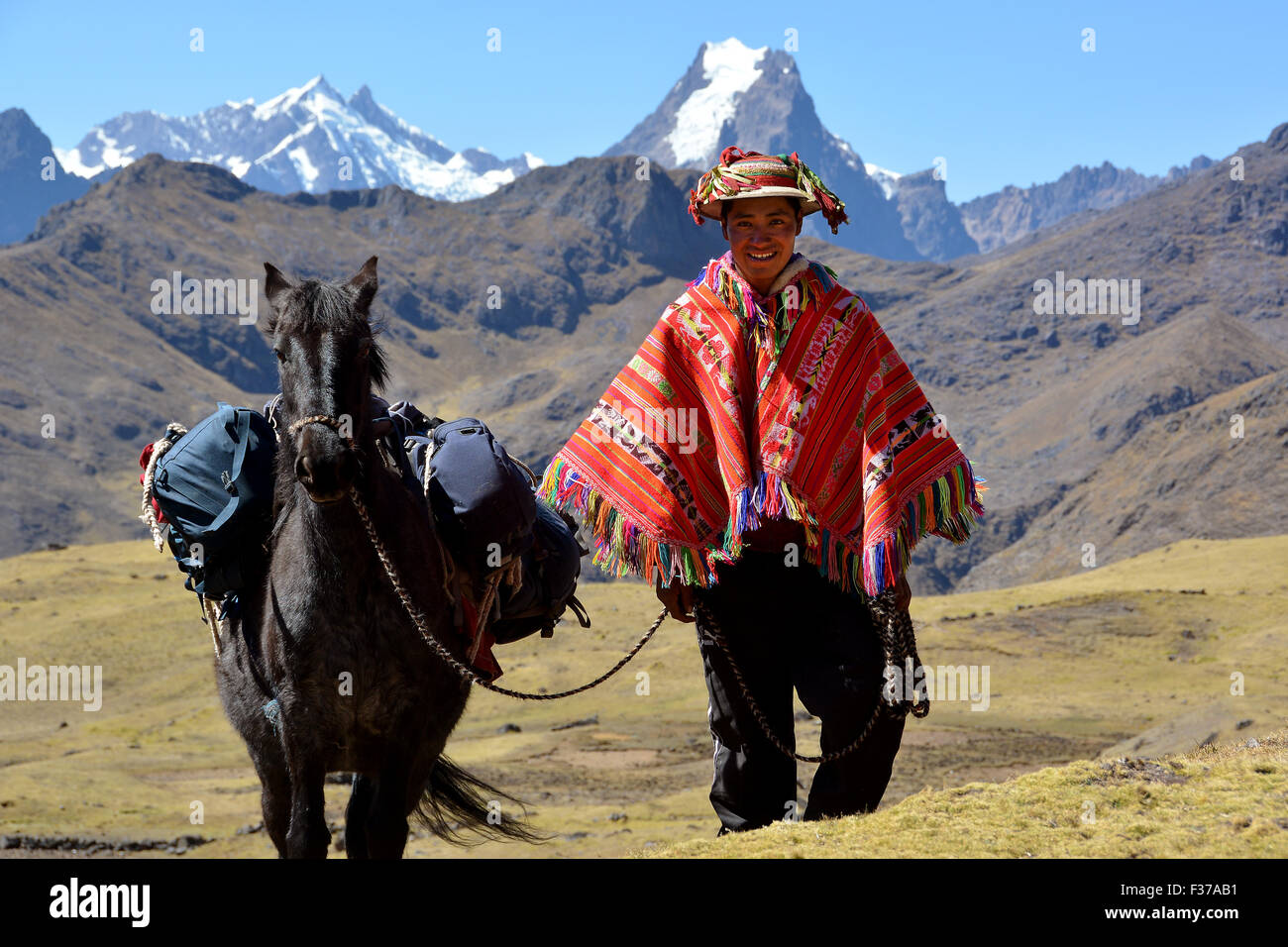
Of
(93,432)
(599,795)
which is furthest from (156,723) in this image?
(93,432)

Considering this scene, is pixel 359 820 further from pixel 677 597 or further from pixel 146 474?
pixel 146 474

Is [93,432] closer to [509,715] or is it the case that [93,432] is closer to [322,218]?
[322,218]

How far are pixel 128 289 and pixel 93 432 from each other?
36.4 meters

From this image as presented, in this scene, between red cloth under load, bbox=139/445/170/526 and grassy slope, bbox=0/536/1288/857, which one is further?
grassy slope, bbox=0/536/1288/857

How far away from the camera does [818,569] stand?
5172mm

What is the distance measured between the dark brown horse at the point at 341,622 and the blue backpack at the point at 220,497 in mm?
286

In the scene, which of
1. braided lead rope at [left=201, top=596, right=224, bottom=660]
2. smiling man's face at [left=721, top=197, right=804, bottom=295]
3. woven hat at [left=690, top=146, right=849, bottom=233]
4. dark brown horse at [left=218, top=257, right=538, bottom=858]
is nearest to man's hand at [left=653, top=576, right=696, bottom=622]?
dark brown horse at [left=218, top=257, right=538, bottom=858]

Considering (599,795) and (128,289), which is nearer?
(599,795)

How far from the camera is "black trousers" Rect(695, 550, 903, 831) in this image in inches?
197

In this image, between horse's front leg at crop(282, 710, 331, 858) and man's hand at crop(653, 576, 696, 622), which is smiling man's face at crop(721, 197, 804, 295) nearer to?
man's hand at crop(653, 576, 696, 622)

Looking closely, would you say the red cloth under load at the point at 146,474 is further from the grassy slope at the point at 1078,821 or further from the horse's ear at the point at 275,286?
the grassy slope at the point at 1078,821

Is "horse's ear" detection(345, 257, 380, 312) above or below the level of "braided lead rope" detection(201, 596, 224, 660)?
above

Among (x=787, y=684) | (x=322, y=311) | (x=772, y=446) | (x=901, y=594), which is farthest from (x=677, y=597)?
(x=322, y=311)

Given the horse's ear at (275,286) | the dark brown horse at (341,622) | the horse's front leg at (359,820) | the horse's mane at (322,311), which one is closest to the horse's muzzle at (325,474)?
the dark brown horse at (341,622)
